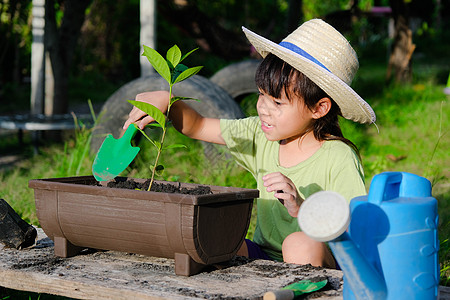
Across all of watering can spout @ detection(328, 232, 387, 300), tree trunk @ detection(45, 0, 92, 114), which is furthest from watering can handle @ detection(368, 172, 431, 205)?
tree trunk @ detection(45, 0, 92, 114)

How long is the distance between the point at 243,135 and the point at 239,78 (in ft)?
8.42

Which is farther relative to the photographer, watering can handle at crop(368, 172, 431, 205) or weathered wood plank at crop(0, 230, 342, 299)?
weathered wood plank at crop(0, 230, 342, 299)

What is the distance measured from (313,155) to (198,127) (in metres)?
0.44

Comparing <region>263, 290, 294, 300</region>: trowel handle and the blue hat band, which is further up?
the blue hat band

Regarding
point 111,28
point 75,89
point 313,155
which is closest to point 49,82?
point 313,155

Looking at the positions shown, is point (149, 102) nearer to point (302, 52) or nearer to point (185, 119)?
point (185, 119)

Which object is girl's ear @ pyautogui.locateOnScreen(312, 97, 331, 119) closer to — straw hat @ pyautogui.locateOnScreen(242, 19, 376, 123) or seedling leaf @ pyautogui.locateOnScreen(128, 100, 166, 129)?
straw hat @ pyautogui.locateOnScreen(242, 19, 376, 123)

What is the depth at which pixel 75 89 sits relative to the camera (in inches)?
399

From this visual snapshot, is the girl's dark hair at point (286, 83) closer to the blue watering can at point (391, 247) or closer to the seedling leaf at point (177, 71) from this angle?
the seedling leaf at point (177, 71)

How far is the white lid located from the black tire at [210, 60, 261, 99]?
11.9 ft

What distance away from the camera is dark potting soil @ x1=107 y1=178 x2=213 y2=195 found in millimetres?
1622

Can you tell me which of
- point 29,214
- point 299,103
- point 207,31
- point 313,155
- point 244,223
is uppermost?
point 207,31

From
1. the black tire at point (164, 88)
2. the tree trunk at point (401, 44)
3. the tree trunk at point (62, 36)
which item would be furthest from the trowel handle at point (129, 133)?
the tree trunk at point (401, 44)

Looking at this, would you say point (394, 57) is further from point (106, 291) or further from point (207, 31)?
point (106, 291)
